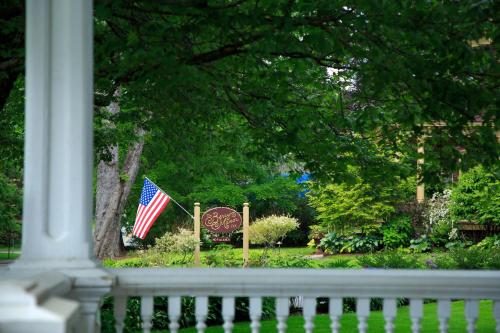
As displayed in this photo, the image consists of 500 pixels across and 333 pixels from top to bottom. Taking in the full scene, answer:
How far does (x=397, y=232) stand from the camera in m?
25.3

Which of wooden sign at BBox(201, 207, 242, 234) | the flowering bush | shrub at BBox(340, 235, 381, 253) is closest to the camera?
wooden sign at BBox(201, 207, 242, 234)

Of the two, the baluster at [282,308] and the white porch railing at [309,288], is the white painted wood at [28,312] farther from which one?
the baluster at [282,308]

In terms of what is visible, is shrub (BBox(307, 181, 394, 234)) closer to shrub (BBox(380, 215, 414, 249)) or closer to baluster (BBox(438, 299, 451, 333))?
shrub (BBox(380, 215, 414, 249))

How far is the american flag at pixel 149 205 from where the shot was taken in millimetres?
19795

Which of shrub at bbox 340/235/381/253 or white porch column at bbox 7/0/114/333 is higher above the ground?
white porch column at bbox 7/0/114/333

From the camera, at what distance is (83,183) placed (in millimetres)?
3561

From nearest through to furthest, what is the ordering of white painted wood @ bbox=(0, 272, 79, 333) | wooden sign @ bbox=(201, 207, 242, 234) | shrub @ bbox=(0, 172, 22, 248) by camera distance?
white painted wood @ bbox=(0, 272, 79, 333)
shrub @ bbox=(0, 172, 22, 248)
wooden sign @ bbox=(201, 207, 242, 234)

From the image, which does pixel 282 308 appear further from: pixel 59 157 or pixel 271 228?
pixel 271 228

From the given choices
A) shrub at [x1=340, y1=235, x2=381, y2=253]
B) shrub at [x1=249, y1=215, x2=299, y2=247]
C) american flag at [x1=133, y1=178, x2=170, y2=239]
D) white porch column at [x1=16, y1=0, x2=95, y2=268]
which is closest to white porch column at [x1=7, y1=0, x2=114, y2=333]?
white porch column at [x1=16, y1=0, x2=95, y2=268]

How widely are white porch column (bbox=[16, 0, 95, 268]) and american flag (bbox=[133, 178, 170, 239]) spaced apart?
16.2 meters

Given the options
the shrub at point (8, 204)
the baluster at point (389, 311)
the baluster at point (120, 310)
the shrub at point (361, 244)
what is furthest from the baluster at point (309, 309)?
the shrub at point (361, 244)

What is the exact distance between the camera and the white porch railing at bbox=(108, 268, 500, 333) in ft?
12.5

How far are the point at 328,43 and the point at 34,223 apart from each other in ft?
10.6

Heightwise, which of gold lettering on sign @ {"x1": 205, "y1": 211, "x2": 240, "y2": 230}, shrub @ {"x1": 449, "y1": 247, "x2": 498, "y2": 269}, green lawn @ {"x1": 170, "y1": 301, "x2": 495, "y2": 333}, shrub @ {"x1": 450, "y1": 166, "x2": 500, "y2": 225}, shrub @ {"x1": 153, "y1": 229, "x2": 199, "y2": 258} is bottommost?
green lawn @ {"x1": 170, "y1": 301, "x2": 495, "y2": 333}
